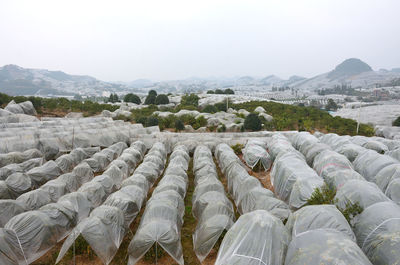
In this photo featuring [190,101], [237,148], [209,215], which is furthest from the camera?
[190,101]

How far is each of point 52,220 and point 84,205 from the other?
1681 mm

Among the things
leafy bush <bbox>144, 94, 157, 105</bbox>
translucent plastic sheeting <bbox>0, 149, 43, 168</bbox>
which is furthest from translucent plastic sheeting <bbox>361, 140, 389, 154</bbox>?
leafy bush <bbox>144, 94, 157, 105</bbox>

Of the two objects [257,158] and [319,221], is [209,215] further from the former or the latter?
[257,158]

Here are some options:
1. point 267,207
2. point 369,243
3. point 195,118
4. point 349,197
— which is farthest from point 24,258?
point 195,118

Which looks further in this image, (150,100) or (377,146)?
(150,100)

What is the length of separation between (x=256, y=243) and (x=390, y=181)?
7.93m

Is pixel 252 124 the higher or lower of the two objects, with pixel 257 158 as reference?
higher

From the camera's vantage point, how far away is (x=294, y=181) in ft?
39.2

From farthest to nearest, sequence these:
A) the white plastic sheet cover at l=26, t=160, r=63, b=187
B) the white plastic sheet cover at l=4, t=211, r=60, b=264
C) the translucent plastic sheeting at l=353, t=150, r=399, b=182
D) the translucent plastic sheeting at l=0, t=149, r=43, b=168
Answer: the translucent plastic sheeting at l=0, t=149, r=43, b=168, the white plastic sheet cover at l=26, t=160, r=63, b=187, the translucent plastic sheeting at l=353, t=150, r=399, b=182, the white plastic sheet cover at l=4, t=211, r=60, b=264

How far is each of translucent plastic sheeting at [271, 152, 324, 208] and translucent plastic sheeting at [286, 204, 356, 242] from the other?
10.7ft

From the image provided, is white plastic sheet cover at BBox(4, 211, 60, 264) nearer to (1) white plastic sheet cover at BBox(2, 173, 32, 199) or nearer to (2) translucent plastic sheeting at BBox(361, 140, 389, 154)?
(1) white plastic sheet cover at BBox(2, 173, 32, 199)

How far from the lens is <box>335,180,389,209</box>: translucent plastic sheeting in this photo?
8484 millimetres

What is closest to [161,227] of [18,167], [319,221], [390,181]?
[319,221]

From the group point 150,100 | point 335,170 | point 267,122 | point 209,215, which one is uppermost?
point 150,100
